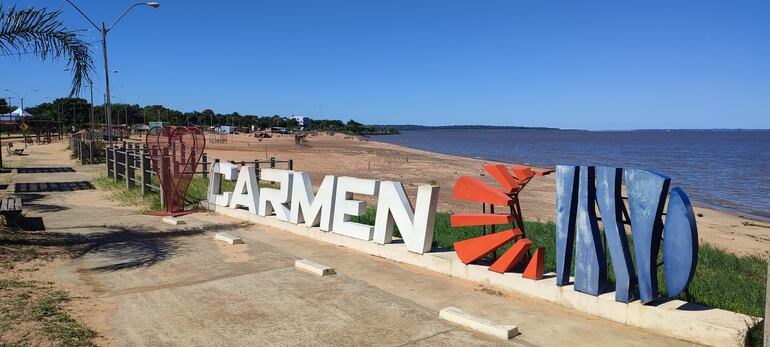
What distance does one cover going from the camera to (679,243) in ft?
17.2

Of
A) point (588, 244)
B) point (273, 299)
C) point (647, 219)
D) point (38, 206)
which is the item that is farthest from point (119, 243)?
point (647, 219)

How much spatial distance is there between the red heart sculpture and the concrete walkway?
291 centimetres

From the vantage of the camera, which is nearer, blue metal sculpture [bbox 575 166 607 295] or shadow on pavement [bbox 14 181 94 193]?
blue metal sculpture [bbox 575 166 607 295]

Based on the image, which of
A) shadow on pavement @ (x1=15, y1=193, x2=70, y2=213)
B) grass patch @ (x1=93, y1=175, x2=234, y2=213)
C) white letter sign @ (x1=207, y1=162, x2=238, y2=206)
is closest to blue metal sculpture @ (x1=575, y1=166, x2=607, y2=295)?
white letter sign @ (x1=207, y1=162, x2=238, y2=206)

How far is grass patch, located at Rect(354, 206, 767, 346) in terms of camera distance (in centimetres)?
618

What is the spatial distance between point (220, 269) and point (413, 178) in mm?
24258

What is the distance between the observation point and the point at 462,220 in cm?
739

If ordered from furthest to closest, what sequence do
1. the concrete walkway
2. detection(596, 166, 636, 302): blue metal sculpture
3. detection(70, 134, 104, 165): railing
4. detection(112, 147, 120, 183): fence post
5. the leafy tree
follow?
the leafy tree < detection(70, 134, 104, 165): railing < detection(112, 147, 120, 183): fence post < detection(596, 166, 636, 302): blue metal sculpture < the concrete walkway

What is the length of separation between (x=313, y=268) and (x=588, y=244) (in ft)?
11.1

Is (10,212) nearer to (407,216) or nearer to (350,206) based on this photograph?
(350,206)

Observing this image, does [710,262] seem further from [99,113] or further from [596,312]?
[99,113]

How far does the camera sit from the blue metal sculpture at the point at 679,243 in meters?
5.16

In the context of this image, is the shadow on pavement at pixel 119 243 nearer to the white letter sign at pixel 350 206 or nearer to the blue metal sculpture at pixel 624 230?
the white letter sign at pixel 350 206

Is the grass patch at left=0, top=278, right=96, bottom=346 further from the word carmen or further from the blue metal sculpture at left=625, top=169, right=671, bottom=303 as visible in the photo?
the blue metal sculpture at left=625, top=169, right=671, bottom=303
